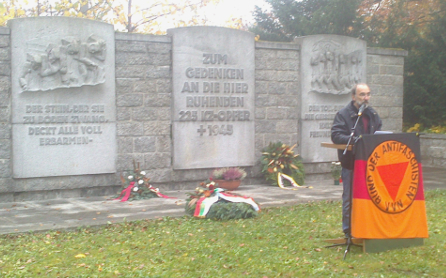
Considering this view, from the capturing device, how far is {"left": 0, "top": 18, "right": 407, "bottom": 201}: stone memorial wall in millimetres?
9320

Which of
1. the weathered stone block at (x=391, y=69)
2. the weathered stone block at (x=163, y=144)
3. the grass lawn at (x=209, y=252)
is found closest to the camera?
the grass lawn at (x=209, y=252)

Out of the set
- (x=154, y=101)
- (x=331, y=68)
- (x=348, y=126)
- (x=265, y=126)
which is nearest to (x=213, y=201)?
(x=348, y=126)

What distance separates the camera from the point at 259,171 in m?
11.6

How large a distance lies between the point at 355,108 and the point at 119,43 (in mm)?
5362

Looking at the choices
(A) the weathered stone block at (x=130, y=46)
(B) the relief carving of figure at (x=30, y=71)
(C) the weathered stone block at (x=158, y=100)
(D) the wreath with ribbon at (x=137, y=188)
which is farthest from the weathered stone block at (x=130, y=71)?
(D) the wreath with ribbon at (x=137, y=188)

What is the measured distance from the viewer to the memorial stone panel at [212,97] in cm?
1065

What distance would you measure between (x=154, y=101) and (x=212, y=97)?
118 cm

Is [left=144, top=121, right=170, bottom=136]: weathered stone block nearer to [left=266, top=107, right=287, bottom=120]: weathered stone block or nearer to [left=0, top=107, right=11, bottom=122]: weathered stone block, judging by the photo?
[left=266, top=107, right=287, bottom=120]: weathered stone block

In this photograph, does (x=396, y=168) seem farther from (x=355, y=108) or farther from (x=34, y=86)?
(x=34, y=86)

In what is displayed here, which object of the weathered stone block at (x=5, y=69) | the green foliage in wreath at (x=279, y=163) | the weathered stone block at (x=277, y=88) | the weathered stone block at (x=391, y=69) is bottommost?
the green foliage in wreath at (x=279, y=163)

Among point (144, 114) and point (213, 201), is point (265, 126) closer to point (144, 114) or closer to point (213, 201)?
point (144, 114)

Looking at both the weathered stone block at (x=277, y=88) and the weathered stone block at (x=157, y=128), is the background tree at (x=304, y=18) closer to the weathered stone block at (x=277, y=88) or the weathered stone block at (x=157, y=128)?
the weathered stone block at (x=277, y=88)

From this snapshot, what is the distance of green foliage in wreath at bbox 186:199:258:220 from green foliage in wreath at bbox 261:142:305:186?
11.3 feet

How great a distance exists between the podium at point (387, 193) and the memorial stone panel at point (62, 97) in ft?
17.5
